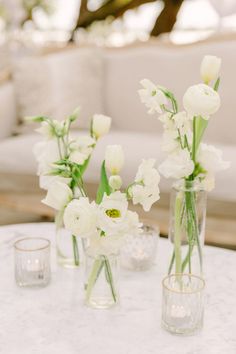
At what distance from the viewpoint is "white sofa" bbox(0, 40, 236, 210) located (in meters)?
2.55

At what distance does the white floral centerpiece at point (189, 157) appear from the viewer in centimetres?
92

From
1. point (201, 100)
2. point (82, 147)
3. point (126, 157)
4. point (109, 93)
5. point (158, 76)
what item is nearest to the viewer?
point (201, 100)

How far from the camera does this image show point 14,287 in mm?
1150

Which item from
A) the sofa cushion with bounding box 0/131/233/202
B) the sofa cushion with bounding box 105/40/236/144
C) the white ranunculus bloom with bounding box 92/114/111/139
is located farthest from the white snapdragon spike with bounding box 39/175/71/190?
the sofa cushion with bounding box 105/40/236/144

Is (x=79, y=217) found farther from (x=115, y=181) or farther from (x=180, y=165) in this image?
(x=180, y=165)

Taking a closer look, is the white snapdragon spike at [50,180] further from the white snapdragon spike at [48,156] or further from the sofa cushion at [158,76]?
the sofa cushion at [158,76]

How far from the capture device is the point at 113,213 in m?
0.92

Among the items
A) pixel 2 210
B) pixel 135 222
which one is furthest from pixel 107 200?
pixel 2 210

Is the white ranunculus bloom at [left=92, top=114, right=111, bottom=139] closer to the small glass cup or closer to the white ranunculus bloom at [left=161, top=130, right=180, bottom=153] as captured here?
the white ranunculus bloom at [left=161, top=130, right=180, bottom=153]

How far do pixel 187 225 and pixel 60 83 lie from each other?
Result: 1.93 meters

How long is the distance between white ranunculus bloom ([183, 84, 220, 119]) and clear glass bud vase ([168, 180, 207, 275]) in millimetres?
172

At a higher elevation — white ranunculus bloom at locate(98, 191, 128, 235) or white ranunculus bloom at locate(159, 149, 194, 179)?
white ranunculus bloom at locate(159, 149, 194, 179)

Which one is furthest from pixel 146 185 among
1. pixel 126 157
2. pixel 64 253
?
pixel 126 157

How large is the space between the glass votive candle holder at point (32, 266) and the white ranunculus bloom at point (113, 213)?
Result: 11.4 inches
